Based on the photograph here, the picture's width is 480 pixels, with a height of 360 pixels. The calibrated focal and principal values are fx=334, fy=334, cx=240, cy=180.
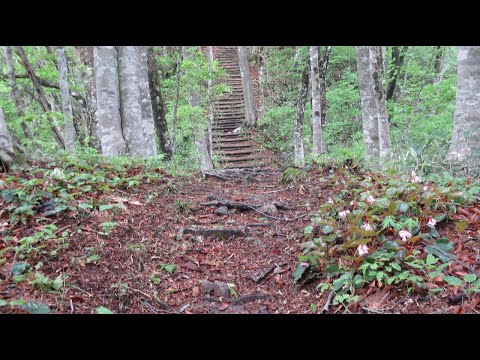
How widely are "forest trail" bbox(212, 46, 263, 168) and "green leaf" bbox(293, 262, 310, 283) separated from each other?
9.91 metres

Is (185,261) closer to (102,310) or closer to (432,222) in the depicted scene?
(102,310)

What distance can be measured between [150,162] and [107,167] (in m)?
1.23

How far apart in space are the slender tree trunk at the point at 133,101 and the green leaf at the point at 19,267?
4556 millimetres

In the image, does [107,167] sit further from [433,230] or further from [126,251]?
[433,230]

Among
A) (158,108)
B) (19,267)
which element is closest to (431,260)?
(19,267)

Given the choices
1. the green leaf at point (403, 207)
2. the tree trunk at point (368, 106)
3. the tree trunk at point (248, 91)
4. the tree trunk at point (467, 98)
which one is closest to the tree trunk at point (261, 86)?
the tree trunk at point (248, 91)

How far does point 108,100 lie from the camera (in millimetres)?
6691

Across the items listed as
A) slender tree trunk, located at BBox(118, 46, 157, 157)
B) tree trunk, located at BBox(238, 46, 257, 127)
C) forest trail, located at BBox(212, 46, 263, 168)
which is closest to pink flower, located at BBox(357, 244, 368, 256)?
slender tree trunk, located at BBox(118, 46, 157, 157)

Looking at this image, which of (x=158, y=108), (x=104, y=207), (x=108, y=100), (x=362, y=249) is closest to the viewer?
(x=362, y=249)

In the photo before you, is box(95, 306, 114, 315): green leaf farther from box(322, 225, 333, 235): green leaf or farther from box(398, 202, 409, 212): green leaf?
box(398, 202, 409, 212): green leaf

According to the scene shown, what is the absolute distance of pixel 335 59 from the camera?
51.8 feet

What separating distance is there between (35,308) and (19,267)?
668 mm
